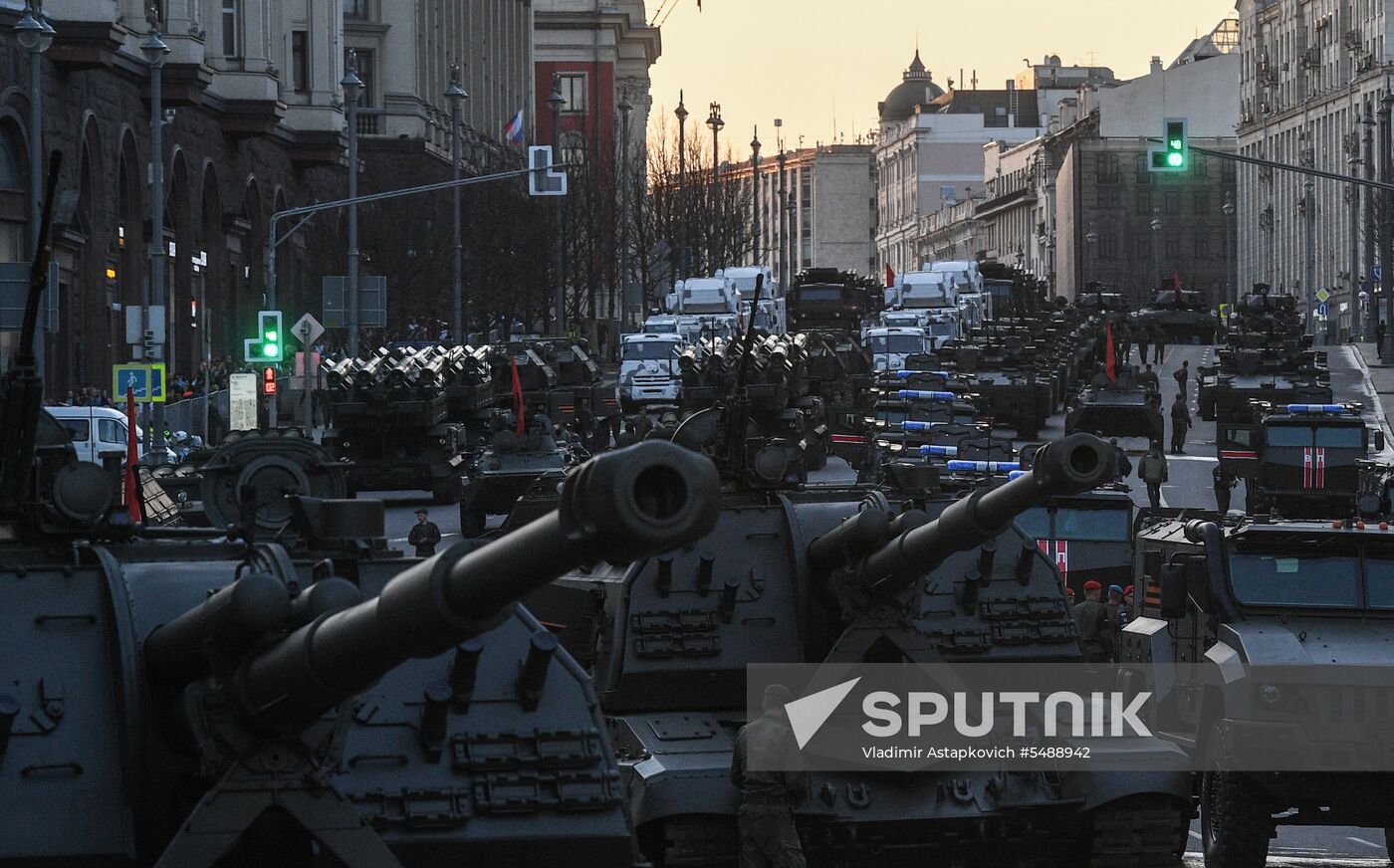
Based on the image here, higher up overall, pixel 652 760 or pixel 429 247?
pixel 429 247

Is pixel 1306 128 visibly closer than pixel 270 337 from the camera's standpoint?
No

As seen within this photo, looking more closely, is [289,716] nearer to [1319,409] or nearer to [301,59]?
[1319,409]

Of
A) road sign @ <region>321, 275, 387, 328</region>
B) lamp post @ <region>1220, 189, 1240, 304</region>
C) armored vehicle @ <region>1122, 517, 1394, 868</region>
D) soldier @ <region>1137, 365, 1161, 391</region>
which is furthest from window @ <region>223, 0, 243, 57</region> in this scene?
lamp post @ <region>1220, 189, 1240, 304</region>

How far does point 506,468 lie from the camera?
3488 centimetres

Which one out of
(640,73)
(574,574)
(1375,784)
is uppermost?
(640,73)

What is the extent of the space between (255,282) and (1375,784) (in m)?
50.0

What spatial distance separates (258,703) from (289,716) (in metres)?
0.10

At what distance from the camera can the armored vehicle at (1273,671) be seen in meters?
13.8

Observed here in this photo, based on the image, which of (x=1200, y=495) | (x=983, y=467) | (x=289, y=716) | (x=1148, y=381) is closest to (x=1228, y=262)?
(x=1148, y=381)

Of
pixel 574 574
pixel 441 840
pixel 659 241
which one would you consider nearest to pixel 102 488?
pixel 441 840

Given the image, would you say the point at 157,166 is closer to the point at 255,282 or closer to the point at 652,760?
the point at 255,282

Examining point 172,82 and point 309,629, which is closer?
point 309,629

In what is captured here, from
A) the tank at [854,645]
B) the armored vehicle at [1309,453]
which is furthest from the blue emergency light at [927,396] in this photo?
the tank at [854,645]

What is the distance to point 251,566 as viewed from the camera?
921 centimetres
